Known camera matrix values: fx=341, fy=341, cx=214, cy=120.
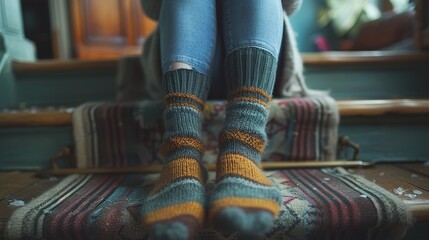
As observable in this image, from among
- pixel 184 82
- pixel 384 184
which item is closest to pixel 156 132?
pixel 184 82

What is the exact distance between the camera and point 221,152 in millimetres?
536

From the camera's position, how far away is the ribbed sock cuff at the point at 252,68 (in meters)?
0.55

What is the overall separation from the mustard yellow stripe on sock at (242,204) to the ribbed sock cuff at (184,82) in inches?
8.1

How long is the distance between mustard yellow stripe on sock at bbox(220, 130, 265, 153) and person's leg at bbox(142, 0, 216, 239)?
0.16 ft

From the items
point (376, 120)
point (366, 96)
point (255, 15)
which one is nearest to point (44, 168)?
point (255, 15)

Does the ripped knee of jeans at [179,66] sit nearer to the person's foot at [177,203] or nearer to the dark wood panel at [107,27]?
the person's foot at [177,203]

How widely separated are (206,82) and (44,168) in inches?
18.9

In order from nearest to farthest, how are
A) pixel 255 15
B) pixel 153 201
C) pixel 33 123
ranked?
pixel 153 201 < pixel 255 15 < pixel 33 123

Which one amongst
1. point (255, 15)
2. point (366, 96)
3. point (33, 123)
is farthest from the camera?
point (366, 96)

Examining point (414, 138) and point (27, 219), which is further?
point (414, 138)

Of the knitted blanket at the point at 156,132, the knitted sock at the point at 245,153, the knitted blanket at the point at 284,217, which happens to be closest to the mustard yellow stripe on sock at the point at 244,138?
the knitted sock at the point at 245,153

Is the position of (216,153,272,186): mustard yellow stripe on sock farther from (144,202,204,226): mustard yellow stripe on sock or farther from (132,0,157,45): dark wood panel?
(132,0,157,45): dark wood panel

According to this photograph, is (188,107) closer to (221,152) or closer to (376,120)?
(221,152)

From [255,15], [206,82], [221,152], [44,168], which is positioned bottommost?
[44,168]
